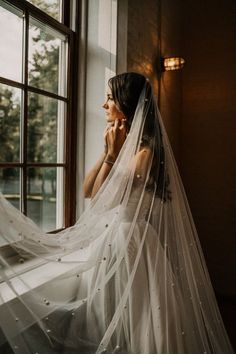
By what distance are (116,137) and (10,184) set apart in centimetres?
48

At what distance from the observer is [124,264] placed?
1.08 m

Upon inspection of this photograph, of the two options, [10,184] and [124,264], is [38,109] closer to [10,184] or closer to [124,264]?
[10,184]

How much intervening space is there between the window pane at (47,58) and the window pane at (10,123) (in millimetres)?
151

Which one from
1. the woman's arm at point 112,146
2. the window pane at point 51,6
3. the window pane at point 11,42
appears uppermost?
the window pane at point 51,6

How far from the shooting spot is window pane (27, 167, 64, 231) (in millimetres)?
1418

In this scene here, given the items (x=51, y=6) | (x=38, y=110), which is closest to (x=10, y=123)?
(x=38, y=110)

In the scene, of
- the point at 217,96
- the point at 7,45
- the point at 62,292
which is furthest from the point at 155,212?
the point at 217,96

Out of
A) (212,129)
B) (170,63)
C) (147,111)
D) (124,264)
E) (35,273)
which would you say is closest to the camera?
(35,273)

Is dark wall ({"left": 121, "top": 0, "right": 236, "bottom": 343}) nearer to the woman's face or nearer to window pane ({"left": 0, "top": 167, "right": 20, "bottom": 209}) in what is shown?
the woman's face

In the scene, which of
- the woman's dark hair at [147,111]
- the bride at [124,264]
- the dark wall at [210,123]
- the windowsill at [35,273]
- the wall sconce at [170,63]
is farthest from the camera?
the dark wall at [210,123]

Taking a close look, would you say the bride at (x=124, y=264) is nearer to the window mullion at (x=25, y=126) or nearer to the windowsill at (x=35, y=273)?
the windowsill at (x=35, y=273)

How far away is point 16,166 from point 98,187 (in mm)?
356

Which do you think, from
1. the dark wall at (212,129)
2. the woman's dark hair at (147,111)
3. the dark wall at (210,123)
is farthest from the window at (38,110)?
the dark wall at (212,129)

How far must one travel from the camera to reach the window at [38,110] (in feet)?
4.16
